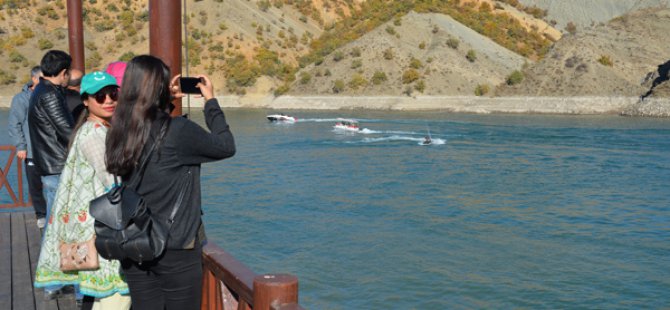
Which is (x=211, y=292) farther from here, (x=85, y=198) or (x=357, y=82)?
(x=357, y=82)

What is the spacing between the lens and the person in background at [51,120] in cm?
553

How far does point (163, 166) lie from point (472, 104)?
82578mm

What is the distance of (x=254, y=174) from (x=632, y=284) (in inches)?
756

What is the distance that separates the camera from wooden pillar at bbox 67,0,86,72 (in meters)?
9.73

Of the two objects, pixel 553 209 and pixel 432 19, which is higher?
pixel 432 19

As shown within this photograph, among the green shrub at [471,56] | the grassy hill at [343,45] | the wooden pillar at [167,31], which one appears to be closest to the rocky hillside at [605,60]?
the grassy hill at [343,45]

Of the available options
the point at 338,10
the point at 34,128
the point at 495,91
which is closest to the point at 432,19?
the point at 495,91

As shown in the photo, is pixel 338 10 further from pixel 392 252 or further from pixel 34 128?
pixel 34 128

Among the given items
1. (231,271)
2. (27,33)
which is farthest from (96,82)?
(27,33)

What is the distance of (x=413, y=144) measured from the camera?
45.2 metres

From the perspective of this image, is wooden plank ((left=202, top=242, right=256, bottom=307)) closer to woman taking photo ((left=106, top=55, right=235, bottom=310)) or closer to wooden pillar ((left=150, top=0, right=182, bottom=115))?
woman taking photo ((left=106, top=55, right=235, bottom=310))

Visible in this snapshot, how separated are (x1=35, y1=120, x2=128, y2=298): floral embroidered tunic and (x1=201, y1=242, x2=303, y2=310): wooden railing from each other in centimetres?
59

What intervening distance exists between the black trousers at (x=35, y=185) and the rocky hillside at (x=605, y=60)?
82.5m

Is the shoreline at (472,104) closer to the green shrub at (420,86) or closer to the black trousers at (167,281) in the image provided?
the green shrub at (420,86)
